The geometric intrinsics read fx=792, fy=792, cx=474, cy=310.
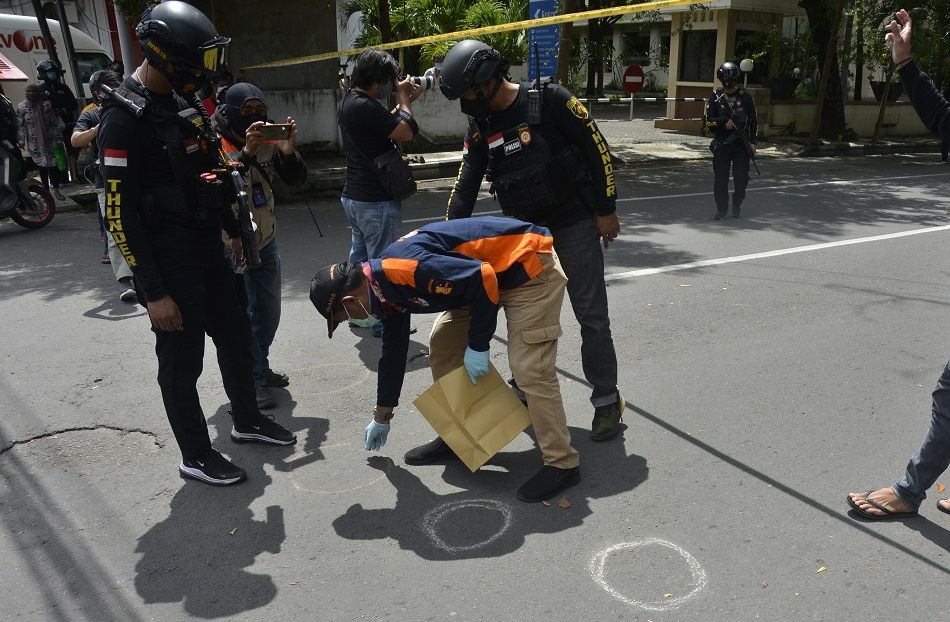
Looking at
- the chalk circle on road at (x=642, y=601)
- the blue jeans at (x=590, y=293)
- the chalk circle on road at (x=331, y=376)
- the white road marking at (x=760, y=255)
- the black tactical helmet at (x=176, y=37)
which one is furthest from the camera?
the white road marking at (x=760, y=255)

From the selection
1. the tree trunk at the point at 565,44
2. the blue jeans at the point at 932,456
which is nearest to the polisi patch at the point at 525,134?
the blue jeans at the point at 932,456

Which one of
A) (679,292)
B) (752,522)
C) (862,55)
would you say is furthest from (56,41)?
(862,55)

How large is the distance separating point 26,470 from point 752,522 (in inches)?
130

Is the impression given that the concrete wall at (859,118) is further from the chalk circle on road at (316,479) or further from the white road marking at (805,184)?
the chalk circle on road at (316,479)

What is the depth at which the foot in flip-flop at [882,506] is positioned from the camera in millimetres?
3193

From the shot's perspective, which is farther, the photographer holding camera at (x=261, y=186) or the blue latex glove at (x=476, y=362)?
the photographer holding camera at (x=261, y=186)

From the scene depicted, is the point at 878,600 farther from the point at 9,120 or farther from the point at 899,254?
the point at 9,120

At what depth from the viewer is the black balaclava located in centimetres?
431

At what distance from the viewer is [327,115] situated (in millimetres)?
14727

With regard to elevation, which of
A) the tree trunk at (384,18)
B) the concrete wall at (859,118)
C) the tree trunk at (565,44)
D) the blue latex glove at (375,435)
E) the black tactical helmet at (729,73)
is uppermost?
the tree trunk at (384,18)

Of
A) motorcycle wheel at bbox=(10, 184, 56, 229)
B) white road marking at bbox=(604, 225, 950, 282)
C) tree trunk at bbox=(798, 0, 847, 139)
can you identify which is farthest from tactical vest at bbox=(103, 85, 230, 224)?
tree trunk at bbox=(798, 0, 847, 139)

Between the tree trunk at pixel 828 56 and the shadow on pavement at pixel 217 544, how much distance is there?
1704 cm

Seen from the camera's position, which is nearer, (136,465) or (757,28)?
(136,465)

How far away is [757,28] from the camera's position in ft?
68.5
